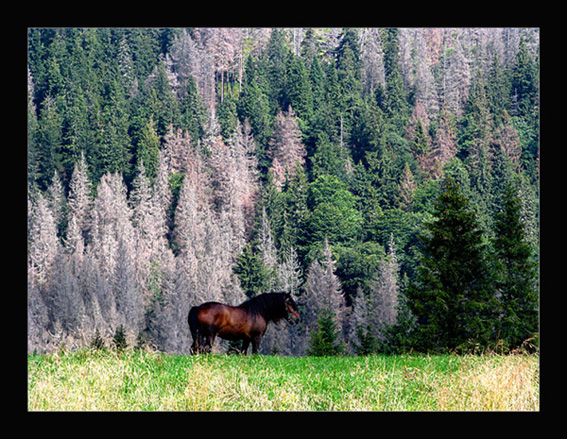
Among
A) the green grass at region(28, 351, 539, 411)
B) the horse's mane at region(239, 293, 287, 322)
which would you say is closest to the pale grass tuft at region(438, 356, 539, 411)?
the green grass at region(28, 351, 539, 411)

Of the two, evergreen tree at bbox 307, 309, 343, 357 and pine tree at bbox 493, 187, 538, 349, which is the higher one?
pine tree at bbox 493, 187, 538, 349

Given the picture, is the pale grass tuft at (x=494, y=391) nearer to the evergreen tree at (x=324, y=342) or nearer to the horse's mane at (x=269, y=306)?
the horse's mane at (x=269, y=306)

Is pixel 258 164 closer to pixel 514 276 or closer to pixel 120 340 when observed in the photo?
pixel 514 276

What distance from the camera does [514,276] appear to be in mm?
44219

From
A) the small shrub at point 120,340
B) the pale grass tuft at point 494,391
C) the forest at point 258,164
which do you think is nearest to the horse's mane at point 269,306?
the small shrub at point 120,340

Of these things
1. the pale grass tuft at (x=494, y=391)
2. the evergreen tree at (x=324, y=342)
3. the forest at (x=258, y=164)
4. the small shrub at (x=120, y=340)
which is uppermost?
the forest at (x=258, y=164)

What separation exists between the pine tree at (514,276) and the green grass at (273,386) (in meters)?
25.5

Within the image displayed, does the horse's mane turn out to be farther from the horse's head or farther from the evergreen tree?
the evergreen tree

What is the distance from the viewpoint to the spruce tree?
40.1 m

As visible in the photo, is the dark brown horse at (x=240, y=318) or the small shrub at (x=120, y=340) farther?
the small shrub at (x=120, y=340)

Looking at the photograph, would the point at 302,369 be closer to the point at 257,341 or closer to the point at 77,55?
the point at 257,341

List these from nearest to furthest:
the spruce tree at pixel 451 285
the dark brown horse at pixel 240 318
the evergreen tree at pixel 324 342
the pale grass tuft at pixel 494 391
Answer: the pale grass tuft at pixel 494 391 → the dark brown horse at pixel 240 318 → the spruce tree at pixel 451 285 → the evergreen tree at pixel 324 342

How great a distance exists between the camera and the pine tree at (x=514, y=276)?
42.3 metres

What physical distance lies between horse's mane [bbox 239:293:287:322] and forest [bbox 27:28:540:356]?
219 ft
